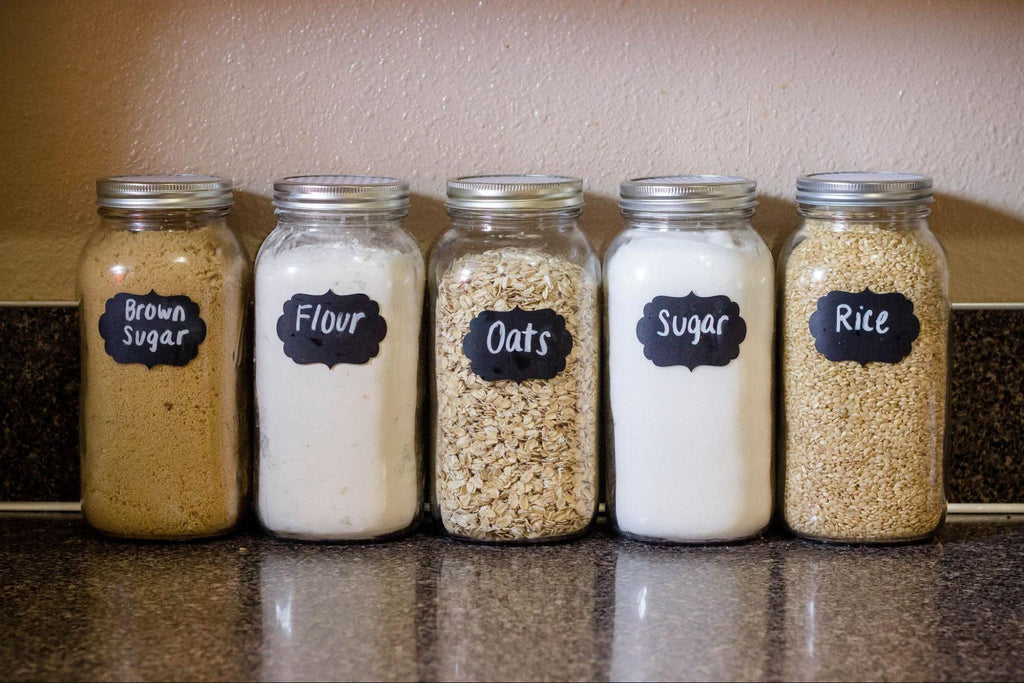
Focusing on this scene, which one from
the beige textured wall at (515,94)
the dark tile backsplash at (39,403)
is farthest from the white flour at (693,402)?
the dark tile backsplash at (39,403)

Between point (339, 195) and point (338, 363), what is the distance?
169 mm

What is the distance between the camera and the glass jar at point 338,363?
3.71 ft

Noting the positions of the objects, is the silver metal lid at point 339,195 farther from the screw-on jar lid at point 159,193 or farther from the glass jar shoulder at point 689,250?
the glass jar shoulder at point 689,250

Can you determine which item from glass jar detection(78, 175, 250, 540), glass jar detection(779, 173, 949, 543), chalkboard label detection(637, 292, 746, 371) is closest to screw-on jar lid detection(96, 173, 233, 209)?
glass jar detection(78, 175, 250, 540)

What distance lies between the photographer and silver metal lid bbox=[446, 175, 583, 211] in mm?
1146

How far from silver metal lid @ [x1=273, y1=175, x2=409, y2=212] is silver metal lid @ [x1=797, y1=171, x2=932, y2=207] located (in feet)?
1.38

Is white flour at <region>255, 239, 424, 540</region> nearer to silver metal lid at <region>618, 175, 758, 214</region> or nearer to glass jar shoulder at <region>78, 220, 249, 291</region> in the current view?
glass jar shoulder at <region>78, 220, 249, 291</region>

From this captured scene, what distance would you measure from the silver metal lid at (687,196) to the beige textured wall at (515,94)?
0.12 meters

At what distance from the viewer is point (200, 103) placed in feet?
4.22

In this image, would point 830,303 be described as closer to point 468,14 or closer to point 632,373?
point 632,373

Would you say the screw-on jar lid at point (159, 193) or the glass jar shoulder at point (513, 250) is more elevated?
the screw-on jar lid at point (159, 193)

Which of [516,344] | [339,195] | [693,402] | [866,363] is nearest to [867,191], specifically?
[866,363]

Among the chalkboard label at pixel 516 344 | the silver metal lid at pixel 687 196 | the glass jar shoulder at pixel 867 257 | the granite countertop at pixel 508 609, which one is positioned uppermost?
the silver metal lid at pixel 687 196

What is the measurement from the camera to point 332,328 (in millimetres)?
1127
